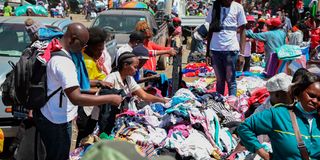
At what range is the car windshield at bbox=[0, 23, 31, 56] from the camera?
25.8 feet

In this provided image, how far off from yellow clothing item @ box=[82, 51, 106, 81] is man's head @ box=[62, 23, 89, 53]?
1.58 metres

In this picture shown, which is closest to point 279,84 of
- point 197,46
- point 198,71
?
point 198,71

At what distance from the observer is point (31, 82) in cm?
422

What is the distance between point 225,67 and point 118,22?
6.08 meters

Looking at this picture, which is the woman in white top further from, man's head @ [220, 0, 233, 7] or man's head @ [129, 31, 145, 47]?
man's head @ [220, 0, 233, 7]

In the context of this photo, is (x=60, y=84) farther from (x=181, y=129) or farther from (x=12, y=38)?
(x=12, y=38)

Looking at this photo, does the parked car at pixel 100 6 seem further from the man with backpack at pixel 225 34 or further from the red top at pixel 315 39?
the man with backpack at pixel 225 34

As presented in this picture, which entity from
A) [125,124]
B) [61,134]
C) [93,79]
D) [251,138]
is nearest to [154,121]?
[125,124]

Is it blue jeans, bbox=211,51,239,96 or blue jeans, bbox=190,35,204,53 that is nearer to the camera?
blue jeans, bbox=211,51,239,96

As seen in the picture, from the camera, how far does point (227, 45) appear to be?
749 centimetres

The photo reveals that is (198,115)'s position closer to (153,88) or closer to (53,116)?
(153,88)

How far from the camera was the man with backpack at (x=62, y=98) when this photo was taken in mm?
3975

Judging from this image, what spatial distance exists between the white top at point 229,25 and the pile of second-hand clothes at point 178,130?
1391 mm

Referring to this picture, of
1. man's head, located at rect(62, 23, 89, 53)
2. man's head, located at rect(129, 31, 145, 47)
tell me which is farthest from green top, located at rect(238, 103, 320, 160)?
man's head, located at rect(129, 31, 145, 47)
